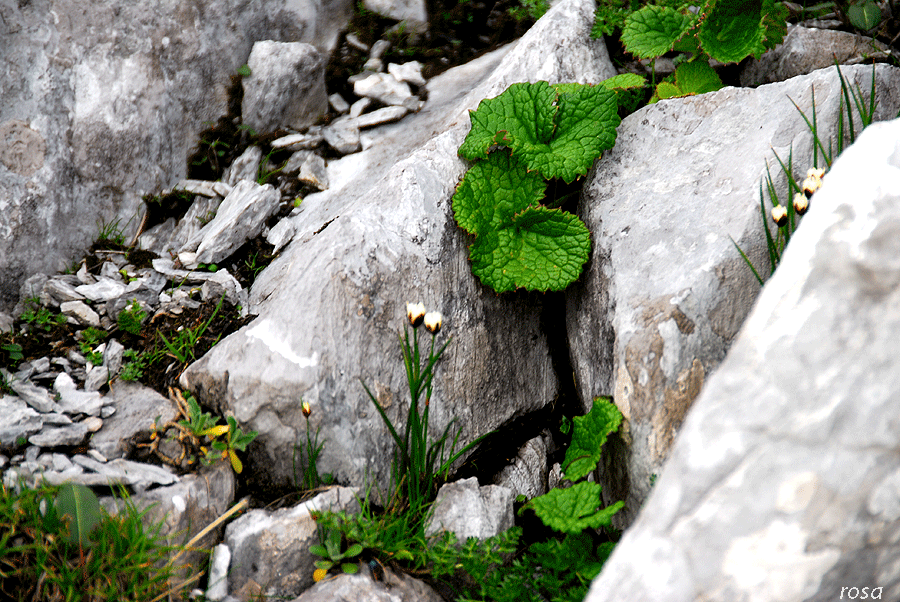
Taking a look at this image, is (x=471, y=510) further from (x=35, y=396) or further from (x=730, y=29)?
(x=730, y=29)

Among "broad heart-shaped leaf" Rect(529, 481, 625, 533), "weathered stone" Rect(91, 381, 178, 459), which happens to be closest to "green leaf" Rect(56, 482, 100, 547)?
"weathered stone" Rect(91, 381, 178, 459)

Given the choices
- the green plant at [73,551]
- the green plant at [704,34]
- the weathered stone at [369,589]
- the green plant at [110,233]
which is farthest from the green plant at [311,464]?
the green plant at [704,34]

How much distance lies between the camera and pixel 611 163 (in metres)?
2.70

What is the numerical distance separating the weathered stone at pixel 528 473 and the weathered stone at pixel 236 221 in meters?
1.73

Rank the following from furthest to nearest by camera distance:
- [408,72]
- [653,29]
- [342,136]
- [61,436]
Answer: [408,72], [342,136], [653,29], [61,436]

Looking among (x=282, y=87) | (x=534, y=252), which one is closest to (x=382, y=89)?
(x=282, y=87)

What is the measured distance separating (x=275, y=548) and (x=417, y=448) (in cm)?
62

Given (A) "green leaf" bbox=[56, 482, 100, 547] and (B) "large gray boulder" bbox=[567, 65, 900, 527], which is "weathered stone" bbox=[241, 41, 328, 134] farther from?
(A) "green leaf" bbox=[56, 482, 100, 547]

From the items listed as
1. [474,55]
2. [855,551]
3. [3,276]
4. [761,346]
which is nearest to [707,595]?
[855,551]

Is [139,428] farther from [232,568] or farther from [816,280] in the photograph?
[816,280]

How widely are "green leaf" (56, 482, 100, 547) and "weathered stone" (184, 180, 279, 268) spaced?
1.29 metres

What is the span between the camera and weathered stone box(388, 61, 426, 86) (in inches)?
143

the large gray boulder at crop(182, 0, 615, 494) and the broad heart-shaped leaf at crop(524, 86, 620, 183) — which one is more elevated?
the broad heart-shaped leaf at crop(524, 86, 620, 183)

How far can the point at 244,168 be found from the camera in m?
3.20
